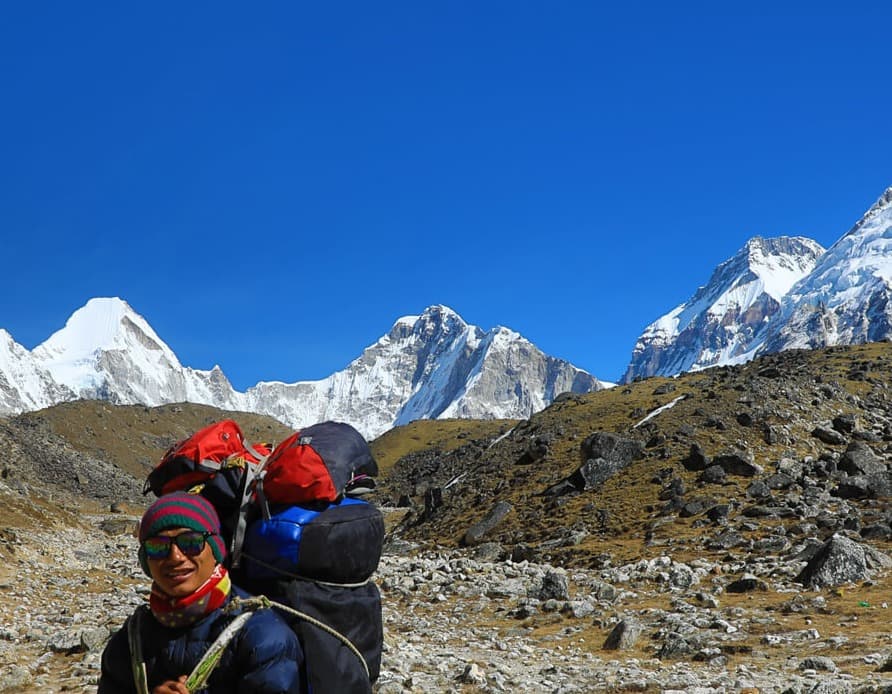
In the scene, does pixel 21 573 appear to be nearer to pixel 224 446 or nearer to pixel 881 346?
pixel 224 446

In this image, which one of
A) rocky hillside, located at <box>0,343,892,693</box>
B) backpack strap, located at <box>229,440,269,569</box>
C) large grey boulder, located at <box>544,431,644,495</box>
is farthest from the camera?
large grey boulder, located at <box>544,431,644,495</box>

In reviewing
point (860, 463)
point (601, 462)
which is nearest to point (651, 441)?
point (601, 462)

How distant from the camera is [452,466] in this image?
7312 cm

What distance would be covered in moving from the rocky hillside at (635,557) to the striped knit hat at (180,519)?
24.7ft

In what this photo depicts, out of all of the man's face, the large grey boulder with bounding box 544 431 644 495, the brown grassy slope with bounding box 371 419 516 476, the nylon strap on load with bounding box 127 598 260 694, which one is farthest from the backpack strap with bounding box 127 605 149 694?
the brown grassy slope with bounding box 371 419 516 476

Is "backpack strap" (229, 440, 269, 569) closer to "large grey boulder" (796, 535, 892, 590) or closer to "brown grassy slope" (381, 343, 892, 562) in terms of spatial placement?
"large grey boulder" (796, 535, 892, 590)

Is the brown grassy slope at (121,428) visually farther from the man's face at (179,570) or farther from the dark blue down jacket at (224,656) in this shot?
the man's face at (179,570)

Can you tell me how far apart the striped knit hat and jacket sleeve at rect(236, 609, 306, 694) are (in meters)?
0.49

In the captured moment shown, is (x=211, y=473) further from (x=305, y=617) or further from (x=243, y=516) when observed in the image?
(x=305, y=617)

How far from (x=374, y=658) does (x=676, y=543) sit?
2365cm

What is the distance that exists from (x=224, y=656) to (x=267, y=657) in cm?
28

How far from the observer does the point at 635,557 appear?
83.8ft

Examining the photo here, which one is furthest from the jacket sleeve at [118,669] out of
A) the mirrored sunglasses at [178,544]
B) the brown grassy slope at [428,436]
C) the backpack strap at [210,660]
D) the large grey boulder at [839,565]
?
the brown grassy slope at [428,436]

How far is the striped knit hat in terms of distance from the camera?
14.7ft
